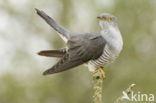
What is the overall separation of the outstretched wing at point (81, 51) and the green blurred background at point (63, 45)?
176 inches

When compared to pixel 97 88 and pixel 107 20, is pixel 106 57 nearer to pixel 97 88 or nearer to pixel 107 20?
pixel 107 20

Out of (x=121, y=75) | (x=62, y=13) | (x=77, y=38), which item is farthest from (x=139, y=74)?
(x=77, y=38)

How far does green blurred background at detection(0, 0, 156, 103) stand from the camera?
784 centimetres

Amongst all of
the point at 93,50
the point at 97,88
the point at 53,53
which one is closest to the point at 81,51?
the point at 93,50

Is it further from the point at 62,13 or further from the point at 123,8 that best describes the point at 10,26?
the point at 123,8

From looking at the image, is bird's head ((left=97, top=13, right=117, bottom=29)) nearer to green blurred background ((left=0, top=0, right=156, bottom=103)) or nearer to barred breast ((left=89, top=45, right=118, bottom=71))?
barred breast ((left=89, top=45, right=118, bottom=71))

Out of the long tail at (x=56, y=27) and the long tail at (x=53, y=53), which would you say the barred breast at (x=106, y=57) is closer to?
the long tail at (x=53, y=53)

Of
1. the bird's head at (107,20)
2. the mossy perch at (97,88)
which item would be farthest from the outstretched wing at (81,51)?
the mossy perch at (97,88)

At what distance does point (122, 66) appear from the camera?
800 centimetres

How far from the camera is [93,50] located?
10.3 ft

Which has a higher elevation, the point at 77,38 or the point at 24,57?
the point at 24,57

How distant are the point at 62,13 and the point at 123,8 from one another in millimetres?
1414

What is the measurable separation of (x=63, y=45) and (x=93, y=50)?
16.8ft

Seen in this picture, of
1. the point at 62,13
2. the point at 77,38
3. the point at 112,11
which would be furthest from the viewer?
the point at 62,13
